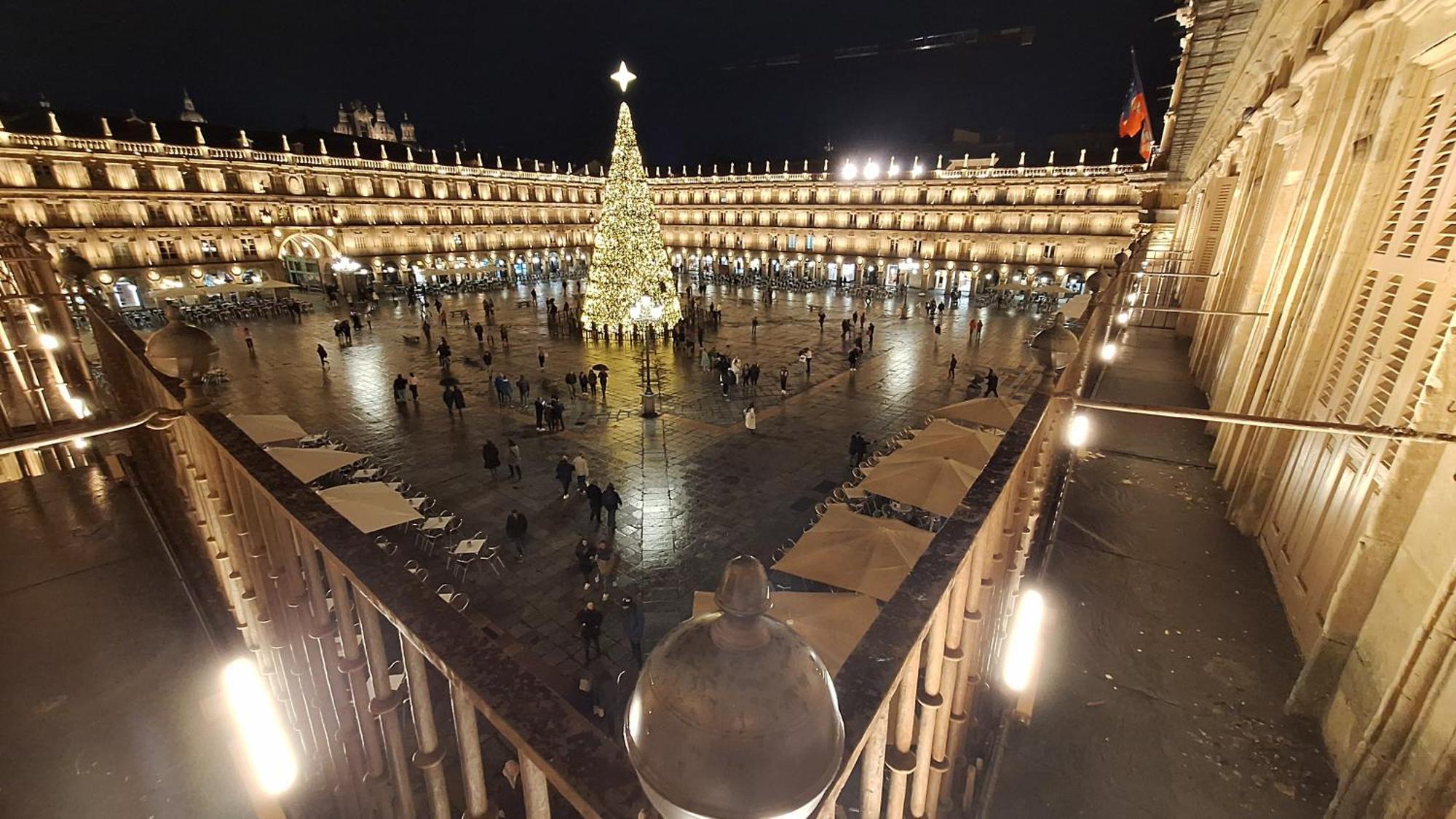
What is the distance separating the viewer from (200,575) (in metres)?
4.54

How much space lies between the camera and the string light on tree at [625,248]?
24.5m

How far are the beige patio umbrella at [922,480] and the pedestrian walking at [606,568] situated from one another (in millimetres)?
4386

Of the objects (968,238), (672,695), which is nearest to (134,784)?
(672,695)

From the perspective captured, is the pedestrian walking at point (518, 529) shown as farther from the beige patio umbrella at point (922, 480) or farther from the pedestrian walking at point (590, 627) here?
the beige patio umbrella at point (922, 480)

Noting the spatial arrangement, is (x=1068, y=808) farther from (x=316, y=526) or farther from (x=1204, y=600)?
(x=316, y=526)

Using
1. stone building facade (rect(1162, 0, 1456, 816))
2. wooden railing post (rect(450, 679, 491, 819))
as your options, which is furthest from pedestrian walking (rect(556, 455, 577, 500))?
stone building facade (rect(1162, 0, 1456, 816))

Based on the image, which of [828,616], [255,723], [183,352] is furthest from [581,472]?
[255,723]

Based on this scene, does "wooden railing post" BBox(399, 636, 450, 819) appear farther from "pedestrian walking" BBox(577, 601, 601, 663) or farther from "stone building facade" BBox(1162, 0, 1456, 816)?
"pedestrian walking" BBox(577, 601, 601, 663)

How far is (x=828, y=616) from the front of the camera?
21.2ft

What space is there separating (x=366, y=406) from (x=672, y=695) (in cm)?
2016

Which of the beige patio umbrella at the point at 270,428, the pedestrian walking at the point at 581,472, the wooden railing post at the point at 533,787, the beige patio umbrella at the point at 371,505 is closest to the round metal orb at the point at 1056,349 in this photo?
the wooden railing post at the point at 533,787

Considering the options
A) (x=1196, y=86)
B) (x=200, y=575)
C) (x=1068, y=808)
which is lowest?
(x=1068, y=808)

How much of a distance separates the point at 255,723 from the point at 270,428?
1132 centimetres

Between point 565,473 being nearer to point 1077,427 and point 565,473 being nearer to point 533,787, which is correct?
point 1077,427
